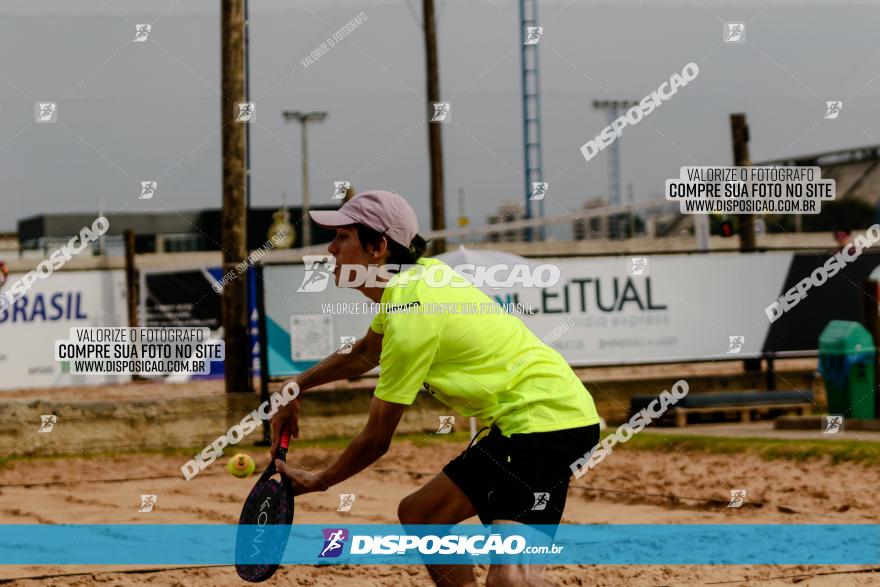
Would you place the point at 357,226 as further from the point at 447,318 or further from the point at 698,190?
the point at 698,190

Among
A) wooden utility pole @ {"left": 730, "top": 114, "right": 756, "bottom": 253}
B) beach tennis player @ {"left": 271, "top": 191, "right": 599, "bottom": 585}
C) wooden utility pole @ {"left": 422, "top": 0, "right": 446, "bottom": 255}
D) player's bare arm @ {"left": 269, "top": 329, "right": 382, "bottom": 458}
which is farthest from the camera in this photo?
wooden utility pole @ {"left": 422, "top": 0, "right": 446, "bottom": 255}

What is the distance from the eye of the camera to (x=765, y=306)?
731 inches

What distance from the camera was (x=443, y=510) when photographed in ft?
13.5

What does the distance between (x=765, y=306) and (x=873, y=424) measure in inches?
176

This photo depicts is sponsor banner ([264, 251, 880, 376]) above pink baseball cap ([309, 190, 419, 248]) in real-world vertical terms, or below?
below

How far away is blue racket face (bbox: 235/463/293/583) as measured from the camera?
14.2ft

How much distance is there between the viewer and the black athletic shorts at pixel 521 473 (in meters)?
4.02

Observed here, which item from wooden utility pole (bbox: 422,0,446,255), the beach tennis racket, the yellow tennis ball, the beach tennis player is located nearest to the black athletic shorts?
the beach tennis player

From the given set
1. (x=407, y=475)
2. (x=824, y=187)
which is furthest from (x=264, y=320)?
(x=824, y=187)

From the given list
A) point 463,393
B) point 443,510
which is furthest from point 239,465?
point 463,393

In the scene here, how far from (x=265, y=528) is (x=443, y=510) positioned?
76 cm

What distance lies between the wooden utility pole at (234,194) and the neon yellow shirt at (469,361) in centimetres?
1189

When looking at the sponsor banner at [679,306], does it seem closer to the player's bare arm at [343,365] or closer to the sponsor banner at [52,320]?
the sponsor banner at [52,320]

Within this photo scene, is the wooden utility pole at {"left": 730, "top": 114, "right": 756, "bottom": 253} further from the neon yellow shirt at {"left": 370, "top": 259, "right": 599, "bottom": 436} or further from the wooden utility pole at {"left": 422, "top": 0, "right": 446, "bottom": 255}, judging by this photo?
the neon yellow shirt at {"left": 370, "top": 259, "right": 599, "bottom": 436}
